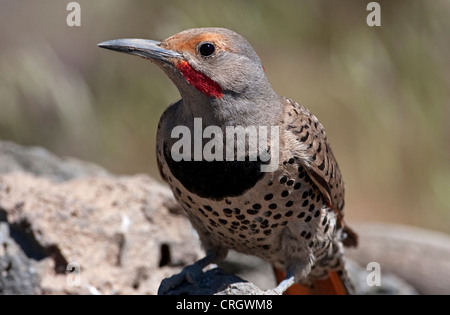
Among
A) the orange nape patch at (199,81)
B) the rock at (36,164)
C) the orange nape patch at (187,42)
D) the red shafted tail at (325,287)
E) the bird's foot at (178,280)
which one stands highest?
the orange nape patch at (187,42)

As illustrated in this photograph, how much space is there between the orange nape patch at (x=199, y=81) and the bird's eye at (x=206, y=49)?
0.31 ft

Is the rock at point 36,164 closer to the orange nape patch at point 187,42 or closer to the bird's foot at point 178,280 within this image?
the bird's foot at point 178,280

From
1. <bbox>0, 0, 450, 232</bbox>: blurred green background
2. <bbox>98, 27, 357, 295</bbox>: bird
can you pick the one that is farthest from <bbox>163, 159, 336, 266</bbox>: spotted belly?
<bbox>0, 0, 450, 232</bbox>: blurred green background

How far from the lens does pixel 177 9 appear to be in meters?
6.81

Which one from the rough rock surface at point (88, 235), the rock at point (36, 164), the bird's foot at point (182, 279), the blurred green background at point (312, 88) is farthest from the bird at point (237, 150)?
the blurred green background at point (312, 88)

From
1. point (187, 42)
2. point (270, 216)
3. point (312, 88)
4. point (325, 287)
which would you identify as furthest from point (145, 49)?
point (312, 88)

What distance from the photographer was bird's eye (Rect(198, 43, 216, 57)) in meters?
3.23

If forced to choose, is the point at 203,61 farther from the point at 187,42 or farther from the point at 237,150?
the point at 237,150

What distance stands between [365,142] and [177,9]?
2.48 metres

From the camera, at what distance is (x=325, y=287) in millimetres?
4348

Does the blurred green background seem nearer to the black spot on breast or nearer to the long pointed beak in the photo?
the long pointed beak

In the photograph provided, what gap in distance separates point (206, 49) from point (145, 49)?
301 mm

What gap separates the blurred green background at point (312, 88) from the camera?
22.5 feet
